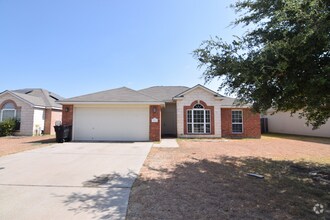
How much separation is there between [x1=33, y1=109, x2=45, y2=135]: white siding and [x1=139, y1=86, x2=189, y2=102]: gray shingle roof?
35.4 ft

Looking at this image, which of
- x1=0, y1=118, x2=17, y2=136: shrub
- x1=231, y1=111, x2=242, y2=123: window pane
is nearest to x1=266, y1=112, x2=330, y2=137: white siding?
x1=231, y1=111, x2=242, y2=123: window pane

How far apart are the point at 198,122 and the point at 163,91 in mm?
6458

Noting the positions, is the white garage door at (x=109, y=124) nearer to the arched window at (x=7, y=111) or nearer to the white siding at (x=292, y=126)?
the arched window at (x=7, y=111)

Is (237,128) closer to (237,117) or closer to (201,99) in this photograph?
(237,117)

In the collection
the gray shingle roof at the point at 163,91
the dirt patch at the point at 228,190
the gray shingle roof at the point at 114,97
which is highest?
the gray shingle roof at the point at 163,91

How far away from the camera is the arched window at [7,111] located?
63.2 ft

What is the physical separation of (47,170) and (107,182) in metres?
2.50

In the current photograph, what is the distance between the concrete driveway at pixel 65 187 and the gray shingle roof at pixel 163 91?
42.5ft

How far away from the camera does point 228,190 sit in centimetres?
495

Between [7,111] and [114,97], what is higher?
[114,97]

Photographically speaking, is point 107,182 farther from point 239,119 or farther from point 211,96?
point 239,119

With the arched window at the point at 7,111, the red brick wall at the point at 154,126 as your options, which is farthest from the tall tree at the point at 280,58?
the arched window at the point at 7,111

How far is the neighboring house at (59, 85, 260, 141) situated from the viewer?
48.2ft

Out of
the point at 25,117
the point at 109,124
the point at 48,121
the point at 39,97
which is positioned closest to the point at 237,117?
the point at 109,124
